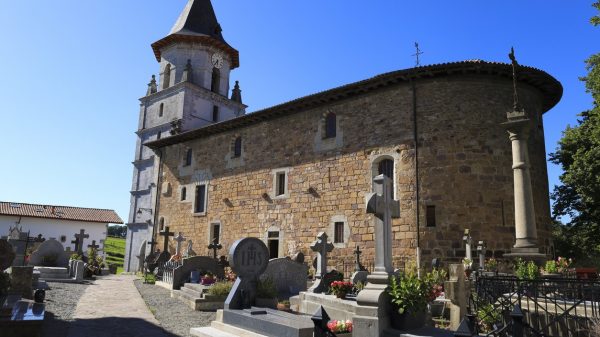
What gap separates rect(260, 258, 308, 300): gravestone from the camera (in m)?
12.1

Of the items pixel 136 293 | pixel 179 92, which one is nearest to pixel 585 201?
pixel 136 293

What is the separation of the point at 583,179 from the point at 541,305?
40.6 feet

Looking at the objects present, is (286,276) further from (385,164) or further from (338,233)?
(385,164)

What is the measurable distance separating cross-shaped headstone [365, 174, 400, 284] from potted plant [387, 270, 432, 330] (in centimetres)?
32

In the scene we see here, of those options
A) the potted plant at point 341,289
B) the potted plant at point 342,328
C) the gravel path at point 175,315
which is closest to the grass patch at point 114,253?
the gravel path at point 175,315

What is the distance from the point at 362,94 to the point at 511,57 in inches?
220

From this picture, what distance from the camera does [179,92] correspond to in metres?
27.3

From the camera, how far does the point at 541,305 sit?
23.9ft

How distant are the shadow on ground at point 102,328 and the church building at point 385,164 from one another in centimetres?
891

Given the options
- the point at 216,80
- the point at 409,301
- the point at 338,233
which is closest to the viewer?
the point at 409,301

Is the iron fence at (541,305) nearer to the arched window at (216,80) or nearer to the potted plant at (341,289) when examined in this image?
the potted plant at (341,289)

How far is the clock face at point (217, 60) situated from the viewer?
2920 cm

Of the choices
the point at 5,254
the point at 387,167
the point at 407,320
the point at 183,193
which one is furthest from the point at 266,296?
the point at 183,193

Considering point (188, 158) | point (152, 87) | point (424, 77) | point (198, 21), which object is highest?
point (198, 21)
